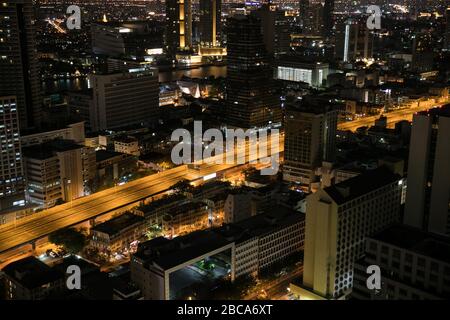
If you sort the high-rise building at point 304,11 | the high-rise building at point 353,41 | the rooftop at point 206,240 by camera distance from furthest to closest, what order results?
the high-rise building at point 304,11, the high-rise building at point 353,41, the rooftop at point 206,240

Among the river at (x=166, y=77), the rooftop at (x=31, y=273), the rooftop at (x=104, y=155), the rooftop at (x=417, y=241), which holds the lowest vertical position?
the rooftop at (x=31, y=273)

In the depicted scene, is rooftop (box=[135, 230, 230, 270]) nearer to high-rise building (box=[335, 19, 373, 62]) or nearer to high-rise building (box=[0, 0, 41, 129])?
high-rise building (box=[0, 0, 41, 129])

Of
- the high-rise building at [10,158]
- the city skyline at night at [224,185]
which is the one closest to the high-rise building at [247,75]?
the city skyline at night at [224,185]

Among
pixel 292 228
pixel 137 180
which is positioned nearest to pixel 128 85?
pixel 137 180

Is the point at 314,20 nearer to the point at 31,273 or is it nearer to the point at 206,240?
the point at 206,240

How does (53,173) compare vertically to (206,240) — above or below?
above

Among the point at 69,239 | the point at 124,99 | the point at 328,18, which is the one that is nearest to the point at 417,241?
the point at 69,239

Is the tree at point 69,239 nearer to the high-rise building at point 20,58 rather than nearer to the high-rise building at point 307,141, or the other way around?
the high-rise building at point 307,141
